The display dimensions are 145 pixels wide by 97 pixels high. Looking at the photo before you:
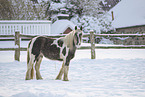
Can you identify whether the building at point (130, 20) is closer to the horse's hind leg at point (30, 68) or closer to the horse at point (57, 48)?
the horse at point (57, 48)

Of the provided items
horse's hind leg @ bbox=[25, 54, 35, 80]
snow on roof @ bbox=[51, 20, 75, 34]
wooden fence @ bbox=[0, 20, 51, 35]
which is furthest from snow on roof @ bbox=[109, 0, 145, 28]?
horse's hind leg @ bbox=[25, 54, 35, 80]

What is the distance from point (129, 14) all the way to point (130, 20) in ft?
5.69

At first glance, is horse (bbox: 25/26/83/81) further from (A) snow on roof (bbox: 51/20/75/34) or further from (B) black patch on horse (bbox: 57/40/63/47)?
(A) snow on roof (bbox: 51/20/75/34)

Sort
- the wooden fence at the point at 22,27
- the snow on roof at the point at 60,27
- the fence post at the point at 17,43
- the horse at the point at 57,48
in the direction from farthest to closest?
the snow on roof at the point at 60,27 → the wooden fence at the point at 22,27 → the fence post at the point at 17,43 → the horse at the point at 57,48

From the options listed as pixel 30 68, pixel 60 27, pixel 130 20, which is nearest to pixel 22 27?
pixel 60 27

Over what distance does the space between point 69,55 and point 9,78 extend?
6.66 feet

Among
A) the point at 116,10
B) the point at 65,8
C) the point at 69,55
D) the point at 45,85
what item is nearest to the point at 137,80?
the point at 69,55

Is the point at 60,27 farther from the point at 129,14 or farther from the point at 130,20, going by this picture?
the point at 129,14

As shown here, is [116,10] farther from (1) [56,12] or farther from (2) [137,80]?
(2) [137,80]

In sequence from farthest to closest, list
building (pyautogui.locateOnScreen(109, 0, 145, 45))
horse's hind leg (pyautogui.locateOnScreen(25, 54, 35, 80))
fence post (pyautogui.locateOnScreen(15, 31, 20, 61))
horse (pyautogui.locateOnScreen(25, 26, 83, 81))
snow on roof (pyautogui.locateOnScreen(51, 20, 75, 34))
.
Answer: building (pyautogui.locateOnScreen(109, 0, 145, 45)) → snow on roof (pyautogui.locateOnScreen(51, 20, 75, 34)) → fence post (pyautogui.locateOnScreen(15, 31, 20, 61)) → horse's hind leg (pyautogui.locateOnScreen(25, 54, 35, 80)) → horse (pyautogui.locateOnScreen(25, 26, 83, 81))

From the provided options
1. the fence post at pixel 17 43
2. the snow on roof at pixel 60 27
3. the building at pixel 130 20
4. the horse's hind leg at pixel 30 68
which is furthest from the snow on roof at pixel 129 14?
the horse's hind leg at pixel 30 68

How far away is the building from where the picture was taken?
2794 cm

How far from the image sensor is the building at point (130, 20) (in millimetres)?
27938

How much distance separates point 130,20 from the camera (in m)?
29.9
